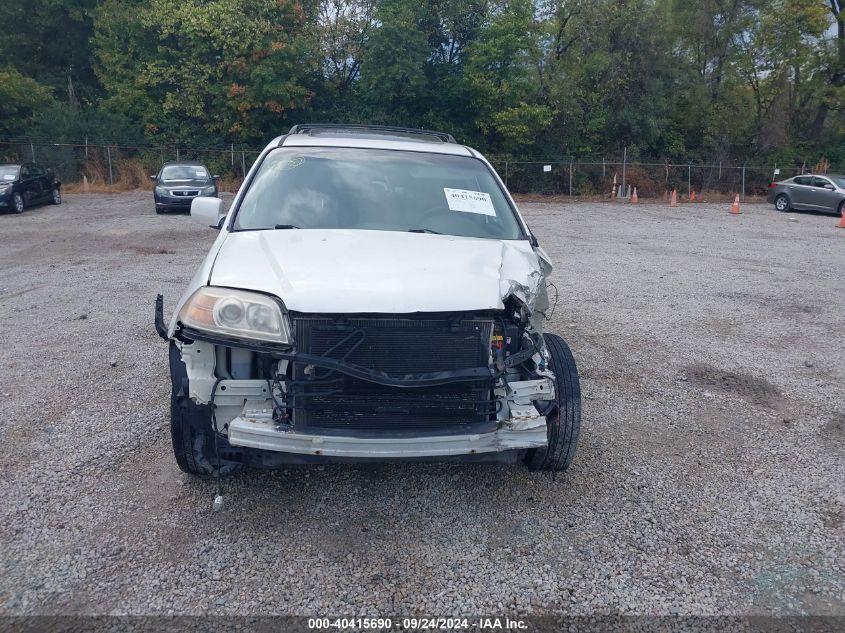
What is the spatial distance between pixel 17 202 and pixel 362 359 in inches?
779

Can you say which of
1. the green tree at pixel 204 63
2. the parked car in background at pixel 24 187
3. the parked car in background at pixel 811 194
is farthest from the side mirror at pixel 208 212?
the green tree at pixel 204 63

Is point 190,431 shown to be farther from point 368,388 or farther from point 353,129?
point 353,129

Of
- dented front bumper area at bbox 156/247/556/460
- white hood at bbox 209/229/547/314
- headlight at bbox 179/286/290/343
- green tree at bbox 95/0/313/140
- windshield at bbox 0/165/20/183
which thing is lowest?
dented front bumper area at bbox 156/247/556/460

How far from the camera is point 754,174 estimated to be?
3344 cm

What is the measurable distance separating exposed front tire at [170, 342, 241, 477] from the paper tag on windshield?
6.84 ft

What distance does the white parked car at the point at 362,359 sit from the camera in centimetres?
324

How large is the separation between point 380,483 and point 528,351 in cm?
123

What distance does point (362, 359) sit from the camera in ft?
10.7

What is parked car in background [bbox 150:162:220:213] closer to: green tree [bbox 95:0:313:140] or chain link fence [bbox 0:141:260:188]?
chain link fence [bbox 0:141:260:188]

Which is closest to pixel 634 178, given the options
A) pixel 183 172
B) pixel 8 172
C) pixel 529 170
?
pixel 529 170

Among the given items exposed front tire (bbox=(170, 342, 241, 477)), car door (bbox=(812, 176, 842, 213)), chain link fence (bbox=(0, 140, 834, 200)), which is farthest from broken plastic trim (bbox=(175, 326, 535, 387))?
chain link fence (bbox=(0, 140, 834, 200))

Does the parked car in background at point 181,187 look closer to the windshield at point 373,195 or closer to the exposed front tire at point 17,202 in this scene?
the exposed front tire at point 17,202

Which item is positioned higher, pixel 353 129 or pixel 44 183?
pixel 353 129

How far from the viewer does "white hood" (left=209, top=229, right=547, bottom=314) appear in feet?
10.7
